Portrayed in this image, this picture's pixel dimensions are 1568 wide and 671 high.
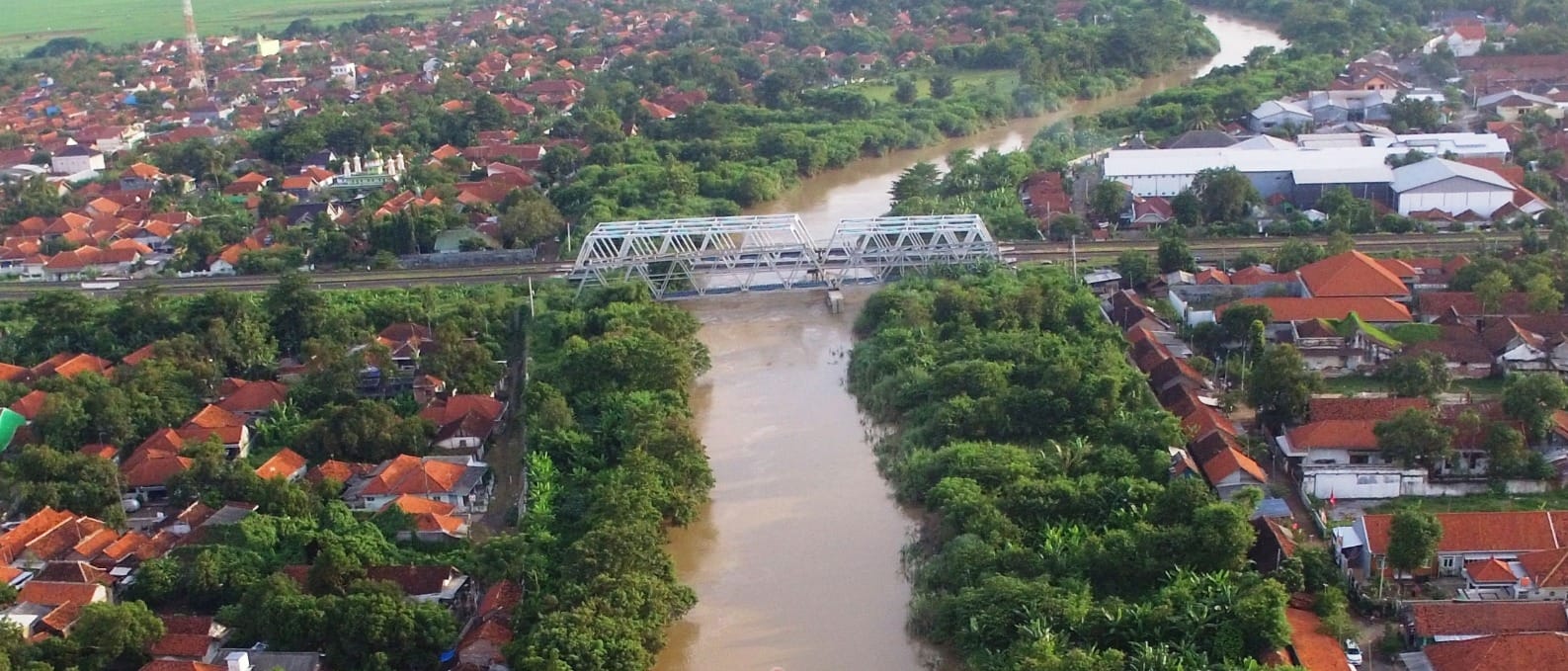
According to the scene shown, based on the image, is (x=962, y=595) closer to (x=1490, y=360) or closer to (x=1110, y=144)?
(x=1490, y=360)

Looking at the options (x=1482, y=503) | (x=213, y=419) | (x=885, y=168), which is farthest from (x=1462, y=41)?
(x=213, y=419)

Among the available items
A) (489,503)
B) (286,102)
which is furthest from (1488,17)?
(489,503)

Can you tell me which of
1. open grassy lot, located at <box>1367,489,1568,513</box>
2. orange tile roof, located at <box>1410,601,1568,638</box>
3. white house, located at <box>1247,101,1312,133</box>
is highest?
orange tile roof, located at <box>1410,601,1568,638</box>

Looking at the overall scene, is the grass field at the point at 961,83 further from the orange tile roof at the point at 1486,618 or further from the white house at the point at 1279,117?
the orange tile roof at the point at 1486,618

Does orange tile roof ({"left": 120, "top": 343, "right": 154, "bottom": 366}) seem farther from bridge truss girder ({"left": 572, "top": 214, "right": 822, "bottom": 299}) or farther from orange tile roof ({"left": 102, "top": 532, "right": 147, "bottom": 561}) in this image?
bridge truss girder ({"left": 572, "top": 214, "right": 822, "bottom": 299})

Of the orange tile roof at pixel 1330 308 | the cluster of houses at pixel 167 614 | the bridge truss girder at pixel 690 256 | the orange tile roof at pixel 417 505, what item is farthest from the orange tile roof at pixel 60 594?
the orange tile roof at pixel 1330 308

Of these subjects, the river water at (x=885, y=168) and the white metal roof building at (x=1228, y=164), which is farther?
the river water at (x=885, y=168)

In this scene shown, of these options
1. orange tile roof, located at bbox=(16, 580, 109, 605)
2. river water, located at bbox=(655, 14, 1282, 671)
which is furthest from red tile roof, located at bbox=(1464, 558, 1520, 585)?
orange tile roof, located at bbox=(16, 580, 109, 605)

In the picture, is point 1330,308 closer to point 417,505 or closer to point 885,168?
point 417,505
